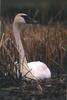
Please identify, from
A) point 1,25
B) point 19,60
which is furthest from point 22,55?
point 1,25

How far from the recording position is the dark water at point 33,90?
6.00m

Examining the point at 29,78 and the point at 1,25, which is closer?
the point at 29,78

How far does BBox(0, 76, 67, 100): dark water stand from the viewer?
600cm

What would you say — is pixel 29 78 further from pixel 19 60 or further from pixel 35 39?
pixel 35 39

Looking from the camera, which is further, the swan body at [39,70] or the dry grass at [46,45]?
the dry grass at [46,45]

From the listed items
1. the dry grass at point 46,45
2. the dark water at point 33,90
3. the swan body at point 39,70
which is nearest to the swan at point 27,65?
the swan body at point 39,70

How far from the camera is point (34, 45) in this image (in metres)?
8.41

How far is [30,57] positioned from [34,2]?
14072 mm

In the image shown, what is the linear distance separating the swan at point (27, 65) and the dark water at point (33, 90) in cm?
27

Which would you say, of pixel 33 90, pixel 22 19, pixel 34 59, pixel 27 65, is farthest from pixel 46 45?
pixel 33 90

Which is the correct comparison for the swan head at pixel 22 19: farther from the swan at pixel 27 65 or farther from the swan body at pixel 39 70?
the swan body at pixel 39 70

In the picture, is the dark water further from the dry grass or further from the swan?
the dry grass

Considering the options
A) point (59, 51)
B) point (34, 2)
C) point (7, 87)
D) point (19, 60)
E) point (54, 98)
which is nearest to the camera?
point (54, 98)

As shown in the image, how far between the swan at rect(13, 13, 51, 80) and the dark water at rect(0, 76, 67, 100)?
0.27 metres
